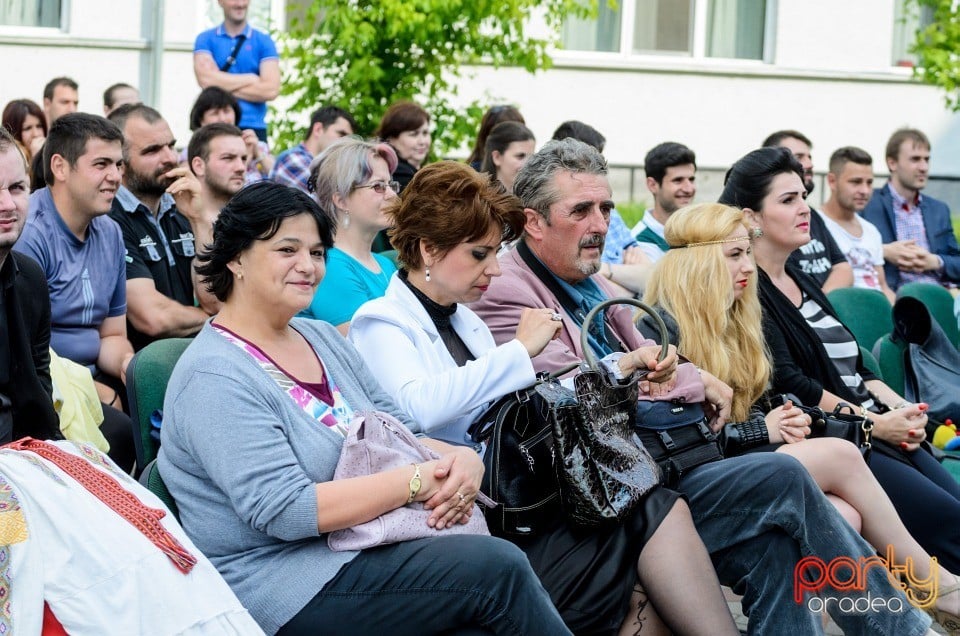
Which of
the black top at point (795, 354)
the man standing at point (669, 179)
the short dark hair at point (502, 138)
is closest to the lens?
Answer: the black top at point (795, 354)

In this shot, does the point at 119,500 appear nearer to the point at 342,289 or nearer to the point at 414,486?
the point at 414,486

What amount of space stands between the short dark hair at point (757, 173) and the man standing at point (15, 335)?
9.76ft

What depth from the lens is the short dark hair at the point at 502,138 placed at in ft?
24.1

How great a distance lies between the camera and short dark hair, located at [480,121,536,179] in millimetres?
7352

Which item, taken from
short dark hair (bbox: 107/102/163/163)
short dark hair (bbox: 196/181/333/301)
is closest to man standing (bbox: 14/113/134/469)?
short dark hair (bbox: 107/102/163/163)

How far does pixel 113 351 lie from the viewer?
4.84 meters

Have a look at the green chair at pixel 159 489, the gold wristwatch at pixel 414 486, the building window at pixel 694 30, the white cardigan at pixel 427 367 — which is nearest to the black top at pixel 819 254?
the white cardigan at pixel 427 367

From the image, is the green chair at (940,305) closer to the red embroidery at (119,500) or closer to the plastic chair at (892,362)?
the plastic chair at (892,362)

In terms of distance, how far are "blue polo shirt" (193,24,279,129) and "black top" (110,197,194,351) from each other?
129 inches

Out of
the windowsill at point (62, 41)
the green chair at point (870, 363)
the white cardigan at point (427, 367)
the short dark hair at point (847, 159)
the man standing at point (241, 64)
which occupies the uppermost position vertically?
the windowsill at point (62, 41)

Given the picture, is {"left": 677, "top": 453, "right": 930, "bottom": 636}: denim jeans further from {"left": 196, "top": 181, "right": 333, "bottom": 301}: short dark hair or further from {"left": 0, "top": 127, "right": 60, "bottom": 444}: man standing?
{"left": 0, "top": 127, "right": 60, "bottom": 444}: man standing

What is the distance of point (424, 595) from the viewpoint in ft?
9.64

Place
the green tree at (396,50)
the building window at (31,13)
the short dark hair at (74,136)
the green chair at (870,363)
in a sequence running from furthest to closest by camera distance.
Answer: the building window at (31,13), the green tree at (396,50), the green chair at (870,363), the short dark hair at (74,136)

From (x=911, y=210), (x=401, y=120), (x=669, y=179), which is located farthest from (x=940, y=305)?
(x=401, y=120)
